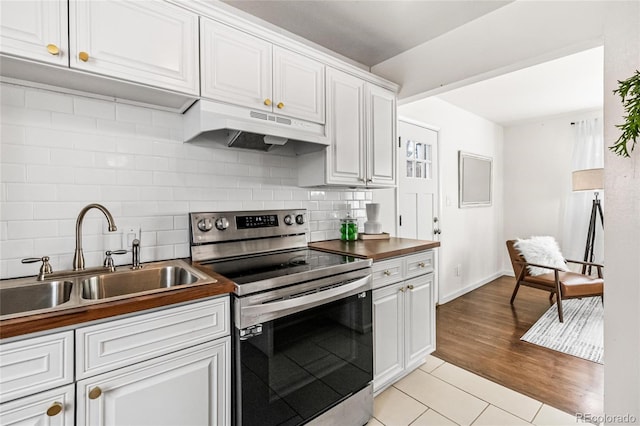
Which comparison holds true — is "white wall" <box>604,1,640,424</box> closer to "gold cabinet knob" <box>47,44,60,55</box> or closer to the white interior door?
the white interior door

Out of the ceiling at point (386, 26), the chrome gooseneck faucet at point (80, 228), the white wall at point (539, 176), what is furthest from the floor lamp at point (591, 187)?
the chrome gooseneck faucet at point (80, 228)

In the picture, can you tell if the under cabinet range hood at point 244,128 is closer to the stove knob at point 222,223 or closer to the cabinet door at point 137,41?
the cabinet door at point 137,41

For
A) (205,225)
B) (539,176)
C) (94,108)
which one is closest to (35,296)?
(205,225)

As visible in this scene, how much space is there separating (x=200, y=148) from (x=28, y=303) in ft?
3.42

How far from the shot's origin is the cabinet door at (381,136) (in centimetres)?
226

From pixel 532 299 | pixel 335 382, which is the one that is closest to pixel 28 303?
pixel 335 382

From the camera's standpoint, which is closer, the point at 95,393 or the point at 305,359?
the point at 95,393

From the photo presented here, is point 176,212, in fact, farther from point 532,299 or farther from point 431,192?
point 532,299

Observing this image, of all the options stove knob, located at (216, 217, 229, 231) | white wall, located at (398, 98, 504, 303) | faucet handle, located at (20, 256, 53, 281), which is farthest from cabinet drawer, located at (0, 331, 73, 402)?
white wall, located at (398, 98, 504, 303)

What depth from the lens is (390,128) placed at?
2.41 m

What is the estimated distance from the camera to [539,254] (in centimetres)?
342

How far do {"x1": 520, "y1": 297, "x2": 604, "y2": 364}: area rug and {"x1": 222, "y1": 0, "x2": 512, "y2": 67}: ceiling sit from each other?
8.66ft

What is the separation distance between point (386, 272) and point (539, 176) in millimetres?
4110

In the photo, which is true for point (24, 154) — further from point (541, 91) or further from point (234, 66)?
point (541, 91)
